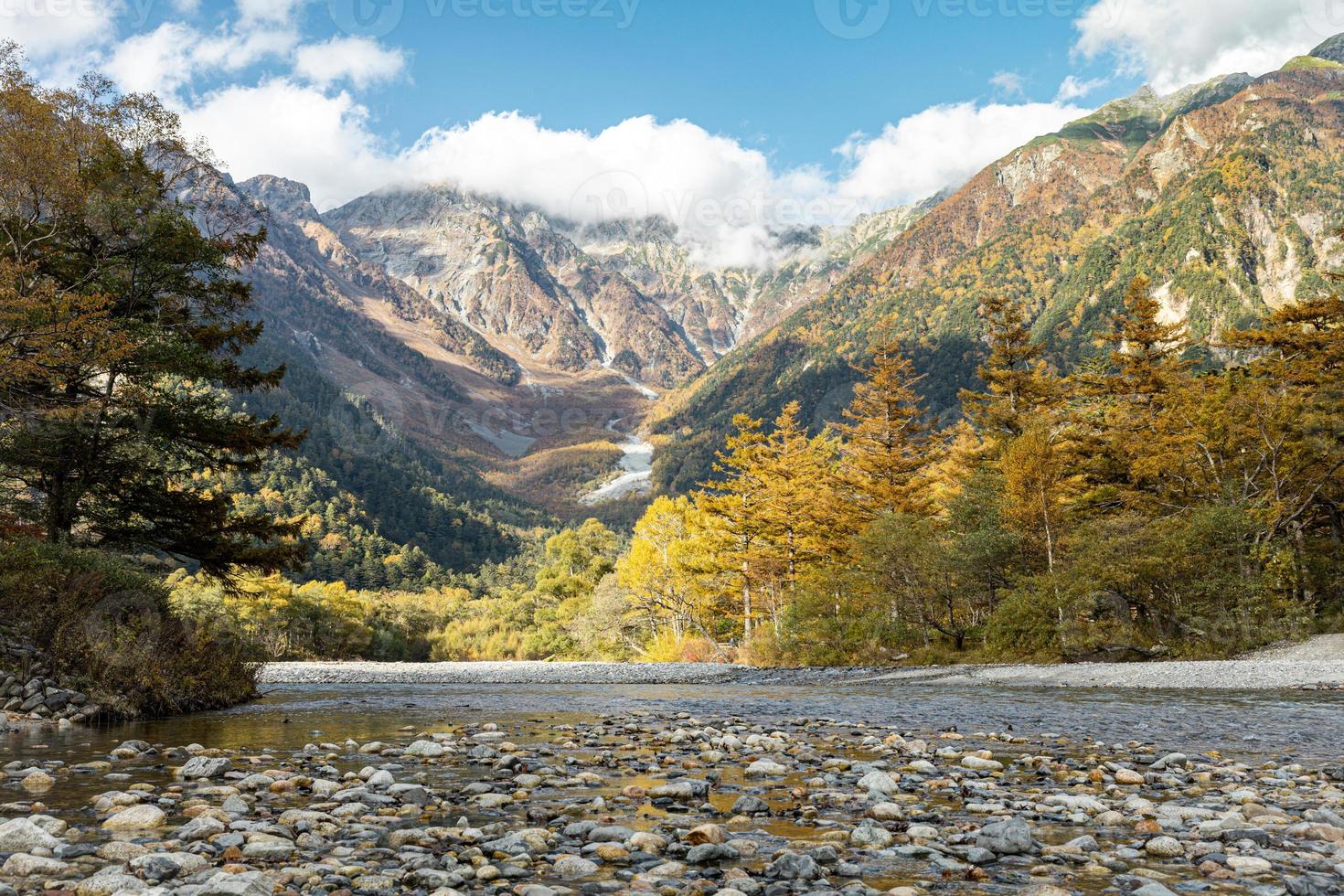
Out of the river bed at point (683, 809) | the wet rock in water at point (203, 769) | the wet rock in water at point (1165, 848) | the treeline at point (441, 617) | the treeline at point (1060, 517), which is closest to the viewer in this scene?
the river bed at point (683, 809)

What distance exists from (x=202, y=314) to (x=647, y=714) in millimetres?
16736

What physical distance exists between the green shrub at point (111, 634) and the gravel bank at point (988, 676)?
55.0 feet

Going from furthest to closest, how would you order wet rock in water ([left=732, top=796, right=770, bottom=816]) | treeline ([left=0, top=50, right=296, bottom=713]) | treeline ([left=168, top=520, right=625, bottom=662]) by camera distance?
treeline ([left=168, top=520, right=625, bottom=662]), treeline ([left=0, top=50, right=296, bottom=713]), wet rock in water ([left=732, top=796, right=770, bottom=816])

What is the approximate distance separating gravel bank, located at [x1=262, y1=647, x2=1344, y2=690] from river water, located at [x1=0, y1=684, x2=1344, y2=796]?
2023 mm

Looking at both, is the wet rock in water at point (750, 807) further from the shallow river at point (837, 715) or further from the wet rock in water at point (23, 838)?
the shallow river at point (837, 715)

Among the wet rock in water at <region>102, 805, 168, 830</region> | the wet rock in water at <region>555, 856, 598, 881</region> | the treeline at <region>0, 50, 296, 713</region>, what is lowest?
the wet rock in water at <region>555, 856, 598, 881</region>

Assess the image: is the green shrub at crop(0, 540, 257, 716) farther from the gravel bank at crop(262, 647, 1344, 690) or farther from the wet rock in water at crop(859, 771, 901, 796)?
the gravel bank at crop(262, 647, 1344, 690)

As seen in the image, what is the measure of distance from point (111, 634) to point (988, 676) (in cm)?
2278

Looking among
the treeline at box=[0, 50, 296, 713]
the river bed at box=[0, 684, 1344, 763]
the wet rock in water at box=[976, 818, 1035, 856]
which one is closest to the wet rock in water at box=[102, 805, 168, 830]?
the river bed at box=[0, 684, 1344, 763]

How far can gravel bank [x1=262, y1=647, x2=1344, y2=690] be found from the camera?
771 inches

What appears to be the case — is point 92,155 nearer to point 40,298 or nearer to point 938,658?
point 40,298

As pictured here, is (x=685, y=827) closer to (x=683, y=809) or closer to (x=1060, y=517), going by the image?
(x=683, y=809)

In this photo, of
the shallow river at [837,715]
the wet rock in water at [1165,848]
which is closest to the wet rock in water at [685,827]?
the wet rock in water at [1165,848]

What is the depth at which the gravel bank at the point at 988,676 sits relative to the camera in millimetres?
19594
